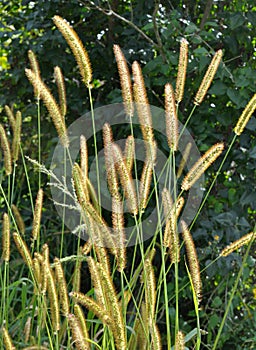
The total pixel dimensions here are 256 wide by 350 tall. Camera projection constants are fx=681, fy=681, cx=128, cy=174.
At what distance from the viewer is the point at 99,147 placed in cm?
280

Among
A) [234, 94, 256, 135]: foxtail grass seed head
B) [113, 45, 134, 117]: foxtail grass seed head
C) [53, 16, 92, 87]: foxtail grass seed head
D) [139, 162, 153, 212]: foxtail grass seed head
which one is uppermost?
[53, 16, 92, 87]: foxtail grass seed head

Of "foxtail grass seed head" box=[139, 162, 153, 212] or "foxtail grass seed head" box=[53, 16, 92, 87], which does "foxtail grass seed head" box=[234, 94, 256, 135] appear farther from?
"foxtail grass seed head" box=[53, 16, 92, 87]

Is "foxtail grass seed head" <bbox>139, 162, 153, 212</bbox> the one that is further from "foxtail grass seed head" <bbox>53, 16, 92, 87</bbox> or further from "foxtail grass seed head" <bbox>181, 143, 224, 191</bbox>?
"foxtail grass seed head" <bbox>53, 16, 92, 87</bbox>

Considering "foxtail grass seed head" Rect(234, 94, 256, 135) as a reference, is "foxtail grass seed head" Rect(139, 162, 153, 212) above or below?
below

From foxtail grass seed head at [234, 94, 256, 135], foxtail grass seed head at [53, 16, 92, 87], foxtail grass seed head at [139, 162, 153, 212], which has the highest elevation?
foxtail grass seed head at [53, 16, 92, 87]

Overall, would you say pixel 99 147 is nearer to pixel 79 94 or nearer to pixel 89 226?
pixel 79 94

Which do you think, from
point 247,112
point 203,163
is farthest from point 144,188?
point 247,112

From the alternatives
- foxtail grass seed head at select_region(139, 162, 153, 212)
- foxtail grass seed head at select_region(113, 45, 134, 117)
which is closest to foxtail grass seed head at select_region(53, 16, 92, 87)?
foxtail grass seed head at select_region(113, 45, 134, 117)

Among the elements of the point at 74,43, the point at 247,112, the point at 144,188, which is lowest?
the point at 144,188

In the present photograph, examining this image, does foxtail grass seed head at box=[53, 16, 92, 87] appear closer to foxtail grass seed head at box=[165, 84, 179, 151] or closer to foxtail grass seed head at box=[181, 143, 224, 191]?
foxtail grass seed head at box=[165, 84, 179, 151]

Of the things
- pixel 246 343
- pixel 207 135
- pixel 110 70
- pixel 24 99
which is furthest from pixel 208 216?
pixel 24 99

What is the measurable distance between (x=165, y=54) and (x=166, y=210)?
1362mm

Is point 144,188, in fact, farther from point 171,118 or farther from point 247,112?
point 247,112

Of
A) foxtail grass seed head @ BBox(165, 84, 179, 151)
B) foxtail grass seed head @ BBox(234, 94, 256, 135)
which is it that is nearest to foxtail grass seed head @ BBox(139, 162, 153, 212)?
foxtail grass seed head @ BBox(165, 84, 179, 151)
